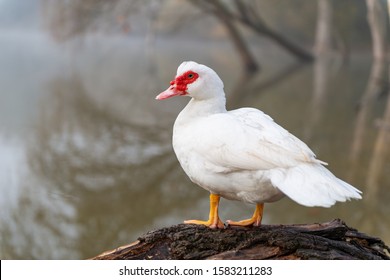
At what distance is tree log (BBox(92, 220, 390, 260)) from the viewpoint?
5.38 feet

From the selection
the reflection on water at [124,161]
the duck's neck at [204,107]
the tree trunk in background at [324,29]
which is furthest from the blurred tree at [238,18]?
the duck's neck at [204,107]

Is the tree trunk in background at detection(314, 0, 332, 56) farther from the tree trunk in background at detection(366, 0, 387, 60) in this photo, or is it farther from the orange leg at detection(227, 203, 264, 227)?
the orange leg at detection(227, 203, 264, 227)

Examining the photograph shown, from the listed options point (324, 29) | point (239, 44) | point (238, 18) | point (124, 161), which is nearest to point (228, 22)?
point (238, 18)

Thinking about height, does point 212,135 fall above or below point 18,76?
below

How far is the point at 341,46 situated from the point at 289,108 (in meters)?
11.4

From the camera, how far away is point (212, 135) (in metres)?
1.60

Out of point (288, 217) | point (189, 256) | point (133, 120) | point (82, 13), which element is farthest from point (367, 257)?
point (82, 13)

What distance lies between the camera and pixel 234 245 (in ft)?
5.47

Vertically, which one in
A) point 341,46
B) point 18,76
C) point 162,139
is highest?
point 341,46

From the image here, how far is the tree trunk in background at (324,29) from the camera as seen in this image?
16220mm

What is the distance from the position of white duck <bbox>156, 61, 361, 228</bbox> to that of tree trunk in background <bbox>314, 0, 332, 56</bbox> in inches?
596

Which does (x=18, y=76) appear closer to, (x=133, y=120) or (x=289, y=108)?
(x=133, y=120)

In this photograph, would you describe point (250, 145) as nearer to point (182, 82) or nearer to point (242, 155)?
point (242, 155)

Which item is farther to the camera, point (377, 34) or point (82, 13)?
point (377, 34)
